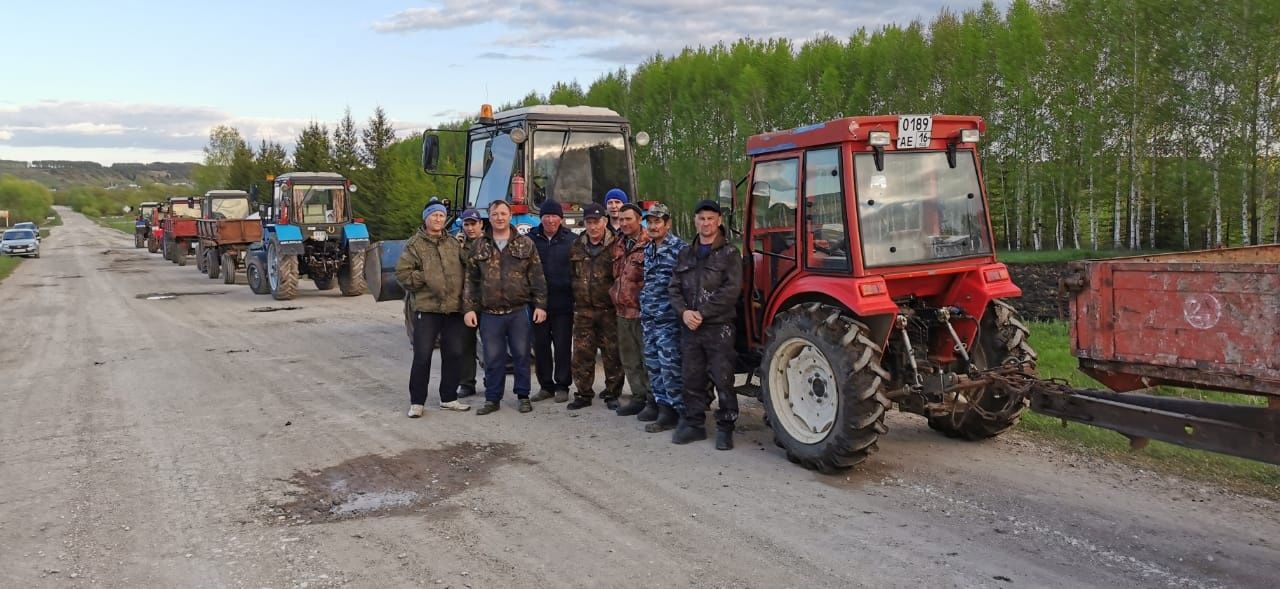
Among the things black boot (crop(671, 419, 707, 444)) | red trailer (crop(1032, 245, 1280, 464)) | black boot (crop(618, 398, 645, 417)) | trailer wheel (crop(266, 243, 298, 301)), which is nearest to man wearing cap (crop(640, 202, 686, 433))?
black boot (crop(671, 419, 707, 444))

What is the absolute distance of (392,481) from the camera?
552cm

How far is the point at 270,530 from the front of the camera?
4.68 meters

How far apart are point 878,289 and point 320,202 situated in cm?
1525

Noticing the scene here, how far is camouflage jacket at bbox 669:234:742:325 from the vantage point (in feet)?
19.6

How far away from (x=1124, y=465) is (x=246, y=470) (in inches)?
219

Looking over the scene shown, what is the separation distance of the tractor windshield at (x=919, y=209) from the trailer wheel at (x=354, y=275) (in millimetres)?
13803

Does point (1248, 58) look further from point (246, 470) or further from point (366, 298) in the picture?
point (246, 470)

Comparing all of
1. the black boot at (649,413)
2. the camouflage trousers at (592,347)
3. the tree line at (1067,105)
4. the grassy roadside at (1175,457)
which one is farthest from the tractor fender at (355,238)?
the tree line at (1067,105)

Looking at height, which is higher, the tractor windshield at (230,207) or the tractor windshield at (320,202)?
the tractor windshield at (230,207)

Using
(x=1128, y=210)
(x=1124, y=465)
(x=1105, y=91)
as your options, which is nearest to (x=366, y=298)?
(x=1124, y=465)

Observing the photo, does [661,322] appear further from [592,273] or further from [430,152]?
[430,152]

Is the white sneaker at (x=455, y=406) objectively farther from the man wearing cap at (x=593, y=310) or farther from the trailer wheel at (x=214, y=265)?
the trailer wheel at (x=214, y=265)

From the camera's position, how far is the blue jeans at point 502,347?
7.31 meters

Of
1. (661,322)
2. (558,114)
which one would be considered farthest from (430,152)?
(661,322)
